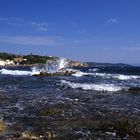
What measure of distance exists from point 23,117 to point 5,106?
3632 mm

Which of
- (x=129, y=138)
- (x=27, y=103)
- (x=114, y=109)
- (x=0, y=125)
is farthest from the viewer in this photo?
(x=27, y=103)

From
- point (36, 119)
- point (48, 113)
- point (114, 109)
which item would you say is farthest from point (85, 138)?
point (114, 109)

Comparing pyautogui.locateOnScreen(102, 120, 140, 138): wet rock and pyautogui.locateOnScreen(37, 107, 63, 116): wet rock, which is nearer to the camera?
pyautogui.locateOnScreen(102, 120, 140, 138): wet rock

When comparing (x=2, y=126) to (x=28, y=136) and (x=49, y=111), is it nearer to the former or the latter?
(x=28, y=136)

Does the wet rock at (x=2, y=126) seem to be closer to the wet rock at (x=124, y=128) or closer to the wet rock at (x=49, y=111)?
the wet rock at (x=49, y=111)

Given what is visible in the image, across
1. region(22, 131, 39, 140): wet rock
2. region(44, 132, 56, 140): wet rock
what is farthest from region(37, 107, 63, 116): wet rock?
region(22, 131, 39, 140): wet rock

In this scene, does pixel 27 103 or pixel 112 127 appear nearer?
pixel 112 127

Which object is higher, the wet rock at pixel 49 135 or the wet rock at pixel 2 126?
the wet rock at pixel 2 126

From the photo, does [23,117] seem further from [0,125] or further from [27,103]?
[27,103]

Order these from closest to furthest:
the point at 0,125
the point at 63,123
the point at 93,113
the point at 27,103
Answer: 1. the point at 0,125
2. the point at 63,123
3. the point at 93,113
4. the point at 27,103

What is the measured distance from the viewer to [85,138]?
1268 cm

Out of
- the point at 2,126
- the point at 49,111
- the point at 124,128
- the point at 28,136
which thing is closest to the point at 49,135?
the point at 28,136

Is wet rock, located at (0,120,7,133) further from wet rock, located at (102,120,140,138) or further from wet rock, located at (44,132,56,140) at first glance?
wet rock, located at (102,120,140,138)

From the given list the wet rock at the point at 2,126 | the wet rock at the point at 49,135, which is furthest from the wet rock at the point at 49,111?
the wet rock at the point at 49,135
